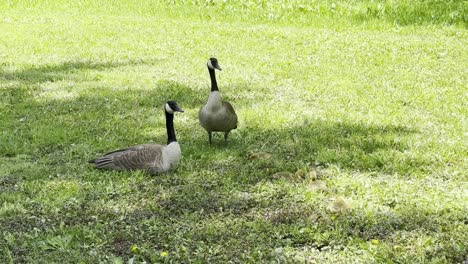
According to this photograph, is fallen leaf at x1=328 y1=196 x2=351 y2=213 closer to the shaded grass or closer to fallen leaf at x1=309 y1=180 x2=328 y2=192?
fallen leaf at x1=309 y1=180 x2=328 y2=192

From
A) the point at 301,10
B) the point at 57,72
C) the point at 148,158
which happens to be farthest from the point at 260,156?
the point at 301,10

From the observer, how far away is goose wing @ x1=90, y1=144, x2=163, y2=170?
6754 millimetres

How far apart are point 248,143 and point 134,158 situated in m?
1.65

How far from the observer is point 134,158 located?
6.78m

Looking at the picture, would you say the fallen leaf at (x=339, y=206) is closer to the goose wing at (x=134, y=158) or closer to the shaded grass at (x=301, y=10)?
the goose wing at (x=134, y=158)

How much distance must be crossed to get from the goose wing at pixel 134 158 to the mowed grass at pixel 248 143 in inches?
4.4

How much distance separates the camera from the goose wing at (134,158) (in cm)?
675

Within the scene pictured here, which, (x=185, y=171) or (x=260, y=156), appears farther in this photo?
(x=260, y=156)

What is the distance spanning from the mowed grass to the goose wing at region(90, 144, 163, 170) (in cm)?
11

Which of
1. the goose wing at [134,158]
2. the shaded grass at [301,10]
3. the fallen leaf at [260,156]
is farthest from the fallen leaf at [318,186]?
the shaded grass at [301,10]

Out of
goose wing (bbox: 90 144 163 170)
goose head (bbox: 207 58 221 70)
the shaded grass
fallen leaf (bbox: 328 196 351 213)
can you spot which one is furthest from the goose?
the shaded grass

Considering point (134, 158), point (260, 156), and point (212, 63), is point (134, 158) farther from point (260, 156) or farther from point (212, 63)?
point (212, 63)

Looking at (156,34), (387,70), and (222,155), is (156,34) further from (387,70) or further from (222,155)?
(222,155)

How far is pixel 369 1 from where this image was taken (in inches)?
698
